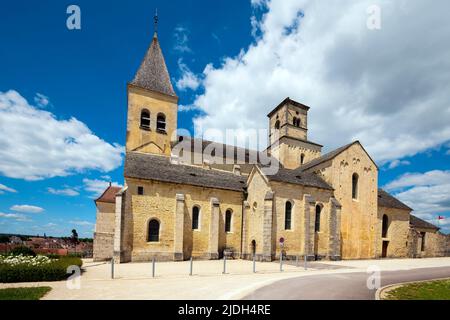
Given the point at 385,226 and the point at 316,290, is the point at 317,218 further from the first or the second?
the point at 316,290

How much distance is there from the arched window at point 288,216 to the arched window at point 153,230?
36.3 ft

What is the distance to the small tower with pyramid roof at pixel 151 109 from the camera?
3023 centimetres

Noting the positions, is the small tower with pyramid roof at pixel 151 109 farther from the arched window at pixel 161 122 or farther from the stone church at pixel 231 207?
the stone church at pixel 231 207

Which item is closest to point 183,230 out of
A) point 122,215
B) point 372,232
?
point 122,215

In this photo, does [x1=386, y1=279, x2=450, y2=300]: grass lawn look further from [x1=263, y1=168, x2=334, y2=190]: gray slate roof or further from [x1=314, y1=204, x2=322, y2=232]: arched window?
[x1=263, y1=168, x2=334, y2=190]: gray slate roof

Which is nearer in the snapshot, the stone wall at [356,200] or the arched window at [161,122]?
the stone wall at [356,200]

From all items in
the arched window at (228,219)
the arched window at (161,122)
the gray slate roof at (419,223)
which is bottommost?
the gray slate roof at (419,223)

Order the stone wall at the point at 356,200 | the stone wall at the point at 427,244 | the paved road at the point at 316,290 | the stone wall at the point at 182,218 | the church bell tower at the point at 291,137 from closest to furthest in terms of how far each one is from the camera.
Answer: the paved road at the point at 316,290, the stone wall at the point at 182,218, the stone wall at the point at 356,200, the stone wall at the point at 427,244, the church bell tower at the point at 291,137

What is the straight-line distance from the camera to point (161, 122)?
1258 inches

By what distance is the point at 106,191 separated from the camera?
109 ft

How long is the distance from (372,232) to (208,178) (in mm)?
18251

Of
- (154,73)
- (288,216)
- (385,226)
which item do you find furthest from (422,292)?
(154,73)

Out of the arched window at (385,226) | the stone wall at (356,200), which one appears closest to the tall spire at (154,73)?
the stone wall at (356,200)
